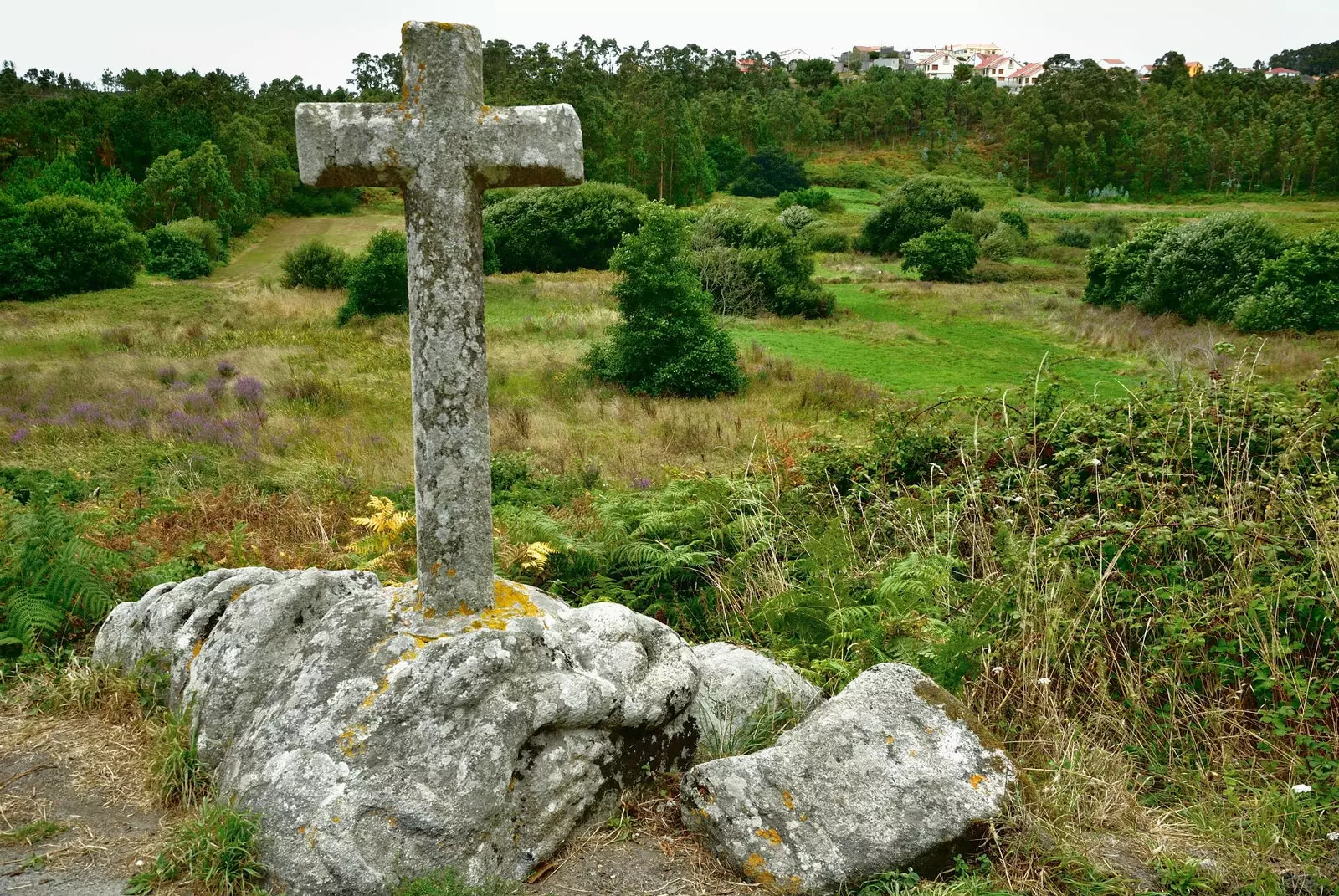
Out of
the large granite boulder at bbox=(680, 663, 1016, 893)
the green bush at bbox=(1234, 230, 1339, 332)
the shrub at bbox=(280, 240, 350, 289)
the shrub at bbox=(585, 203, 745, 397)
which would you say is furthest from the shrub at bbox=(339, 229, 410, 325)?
the large granite boulder at bbox=(680, 663, 1016, 893)

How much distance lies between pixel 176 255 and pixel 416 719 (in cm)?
4828

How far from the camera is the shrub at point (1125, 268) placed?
3388 cm

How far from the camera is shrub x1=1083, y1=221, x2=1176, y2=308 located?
111 ft

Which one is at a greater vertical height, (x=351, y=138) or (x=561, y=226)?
(x=351, y=138)

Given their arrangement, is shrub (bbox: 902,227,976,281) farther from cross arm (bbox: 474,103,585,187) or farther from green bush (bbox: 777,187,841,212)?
cross arm (bbox: 474,103,585,187)

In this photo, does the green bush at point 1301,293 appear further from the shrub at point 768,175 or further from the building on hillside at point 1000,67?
the building on hillside at point 1000,67

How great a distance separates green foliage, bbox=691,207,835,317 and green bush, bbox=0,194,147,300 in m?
25.0

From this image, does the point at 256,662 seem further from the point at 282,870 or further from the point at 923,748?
the point at 923,748

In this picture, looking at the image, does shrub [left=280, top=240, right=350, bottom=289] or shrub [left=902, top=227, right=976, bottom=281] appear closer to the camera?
shrub [left=280, top=240, right=350, bottom=289]

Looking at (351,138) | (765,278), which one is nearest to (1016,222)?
(765,278)

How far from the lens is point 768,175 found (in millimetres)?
79312

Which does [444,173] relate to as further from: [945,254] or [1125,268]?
[945,254]

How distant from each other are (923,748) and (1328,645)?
8.19 ft

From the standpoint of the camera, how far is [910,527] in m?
6.95
